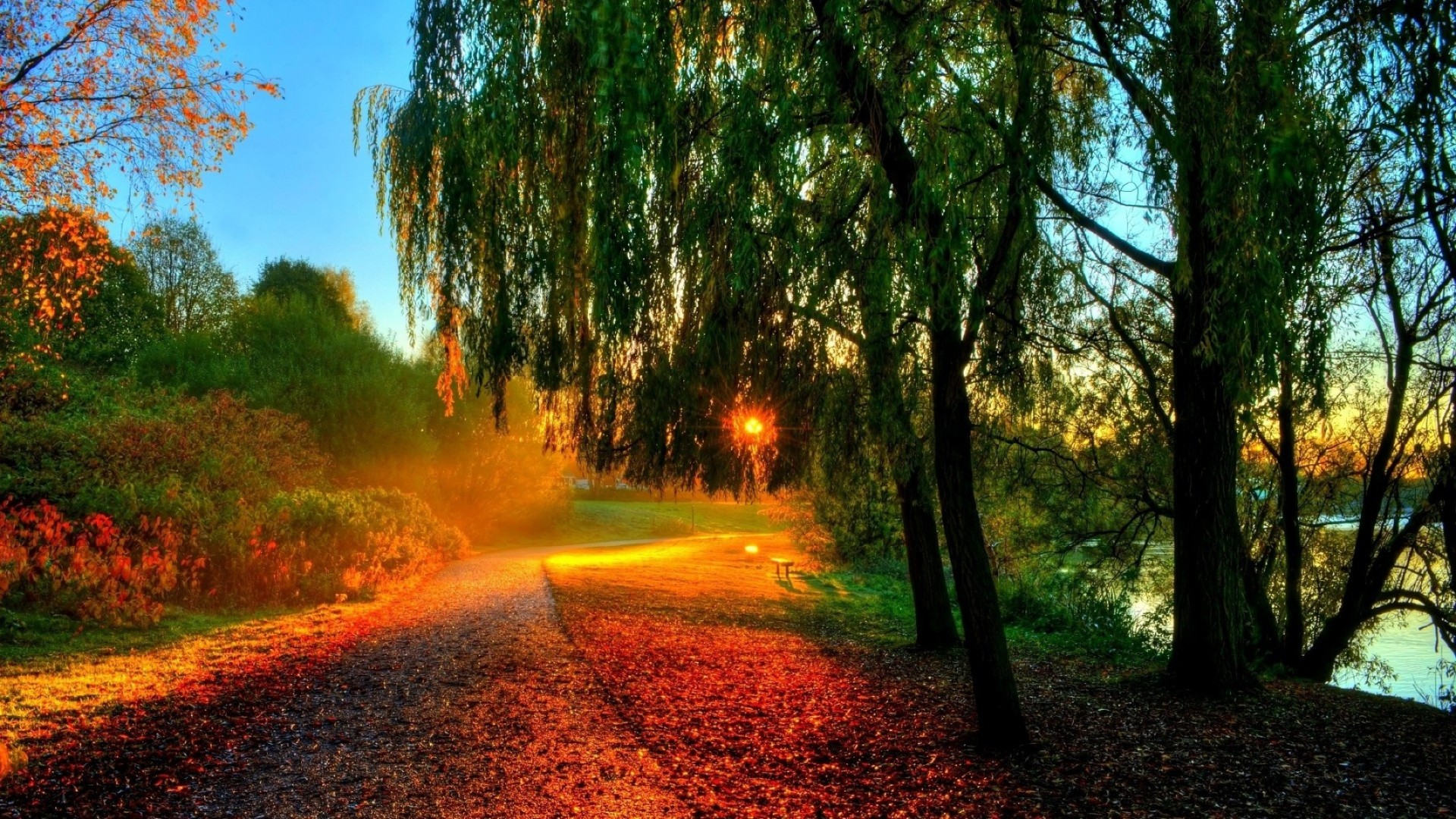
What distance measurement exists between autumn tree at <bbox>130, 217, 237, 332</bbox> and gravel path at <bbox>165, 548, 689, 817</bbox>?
29.7 metres

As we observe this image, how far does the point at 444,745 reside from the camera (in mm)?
5496

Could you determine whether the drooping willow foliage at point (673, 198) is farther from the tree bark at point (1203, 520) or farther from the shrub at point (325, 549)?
the shrub at point (325, 549)

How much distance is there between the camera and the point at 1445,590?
338 inches

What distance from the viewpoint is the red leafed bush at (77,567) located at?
8.60m

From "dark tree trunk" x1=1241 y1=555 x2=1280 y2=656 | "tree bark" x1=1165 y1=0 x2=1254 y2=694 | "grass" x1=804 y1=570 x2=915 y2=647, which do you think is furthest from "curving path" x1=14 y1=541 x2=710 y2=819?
"dark tree trunk" x1=1241 y1=555 x2=1280 y2=656

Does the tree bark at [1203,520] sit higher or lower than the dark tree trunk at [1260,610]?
higher

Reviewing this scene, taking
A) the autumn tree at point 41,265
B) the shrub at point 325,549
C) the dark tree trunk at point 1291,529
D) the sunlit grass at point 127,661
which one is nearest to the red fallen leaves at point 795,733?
the sunlit grass at point 127,661

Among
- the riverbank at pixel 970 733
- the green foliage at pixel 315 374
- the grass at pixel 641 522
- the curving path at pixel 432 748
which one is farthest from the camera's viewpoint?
the grass at pixel 641 522

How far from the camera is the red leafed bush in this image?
8.60m

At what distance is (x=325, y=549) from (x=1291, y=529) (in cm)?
1437

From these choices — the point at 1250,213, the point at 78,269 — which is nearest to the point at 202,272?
the point at 78,269

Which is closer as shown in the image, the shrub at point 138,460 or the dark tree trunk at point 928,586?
the dark tree trunk at point 928,586

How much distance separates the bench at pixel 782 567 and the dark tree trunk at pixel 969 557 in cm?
1307

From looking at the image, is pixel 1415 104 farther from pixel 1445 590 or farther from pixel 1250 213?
pixel 1445 590
